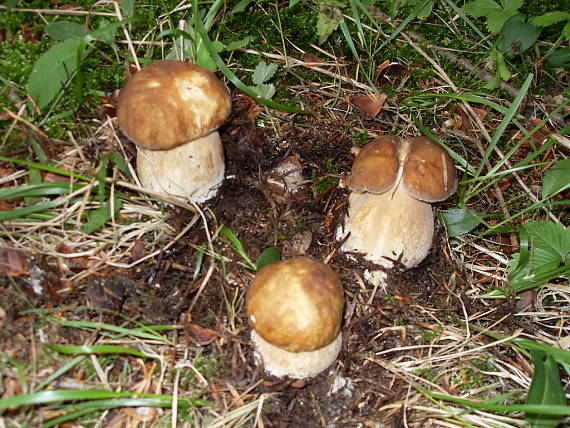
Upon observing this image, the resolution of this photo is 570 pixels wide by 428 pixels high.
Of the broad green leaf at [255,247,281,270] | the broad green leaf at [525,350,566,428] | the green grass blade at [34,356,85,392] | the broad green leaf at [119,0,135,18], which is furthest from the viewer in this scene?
the broad green leaf at [119,0,135,18]

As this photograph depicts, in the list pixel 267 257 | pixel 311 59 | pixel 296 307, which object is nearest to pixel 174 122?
pixel 267 257

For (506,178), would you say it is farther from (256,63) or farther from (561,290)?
Answer: (256,63)

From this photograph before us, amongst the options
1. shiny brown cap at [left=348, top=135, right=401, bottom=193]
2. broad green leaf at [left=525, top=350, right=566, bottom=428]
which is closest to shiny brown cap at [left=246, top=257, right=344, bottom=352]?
shiny brown cap at [left=348, top=135, right=401, bottom=193]

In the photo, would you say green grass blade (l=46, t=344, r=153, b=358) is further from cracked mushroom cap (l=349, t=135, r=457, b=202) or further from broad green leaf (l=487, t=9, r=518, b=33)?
broad green leaf (l=487, t=9, r=518, b=33)

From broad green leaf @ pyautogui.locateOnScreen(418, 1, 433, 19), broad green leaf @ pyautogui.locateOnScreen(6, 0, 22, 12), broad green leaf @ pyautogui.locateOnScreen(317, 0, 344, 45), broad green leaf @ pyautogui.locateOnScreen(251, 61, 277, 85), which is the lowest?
broad green leaf @ pyautogui.locateOnScreen(251, 61, 277, 85)

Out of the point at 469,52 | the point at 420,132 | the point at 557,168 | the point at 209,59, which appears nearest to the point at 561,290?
the point at 557,168

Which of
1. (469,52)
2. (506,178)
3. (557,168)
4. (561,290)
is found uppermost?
(469,52)

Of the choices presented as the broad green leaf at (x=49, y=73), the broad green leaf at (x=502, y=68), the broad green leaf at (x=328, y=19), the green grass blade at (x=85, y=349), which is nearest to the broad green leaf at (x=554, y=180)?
the broad green leaf at (x=502, y=68)
